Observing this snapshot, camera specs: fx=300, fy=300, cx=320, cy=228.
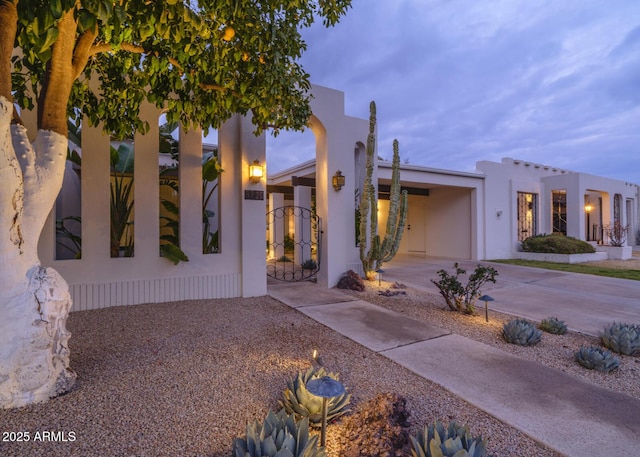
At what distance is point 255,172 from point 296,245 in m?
5.65

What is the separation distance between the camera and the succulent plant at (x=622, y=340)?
346 cm

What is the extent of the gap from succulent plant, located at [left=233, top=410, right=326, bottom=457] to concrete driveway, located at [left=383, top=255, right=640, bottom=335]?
4.60m

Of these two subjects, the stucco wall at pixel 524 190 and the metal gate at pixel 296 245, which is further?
the stucco wall at pixel 524 190

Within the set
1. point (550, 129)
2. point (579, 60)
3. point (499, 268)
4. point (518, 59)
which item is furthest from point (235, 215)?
point (550, 129)

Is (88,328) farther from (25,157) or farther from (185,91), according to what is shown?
(185,91)

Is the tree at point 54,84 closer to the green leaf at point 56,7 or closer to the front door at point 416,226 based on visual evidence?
the green leaf at point 56,7

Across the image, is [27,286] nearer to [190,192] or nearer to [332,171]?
[190,192]

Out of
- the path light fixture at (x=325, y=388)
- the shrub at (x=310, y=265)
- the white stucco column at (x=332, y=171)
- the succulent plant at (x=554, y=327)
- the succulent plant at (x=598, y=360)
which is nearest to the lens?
the path light fixture at (x=325, y=388)

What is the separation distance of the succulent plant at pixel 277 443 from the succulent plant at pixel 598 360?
10.3 feet

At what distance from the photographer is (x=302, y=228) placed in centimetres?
1057

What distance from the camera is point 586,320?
186 inches

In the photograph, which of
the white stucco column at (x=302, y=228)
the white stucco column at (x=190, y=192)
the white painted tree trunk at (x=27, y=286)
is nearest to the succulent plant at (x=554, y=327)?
the white painted tree trunk at (x=27, y=286)

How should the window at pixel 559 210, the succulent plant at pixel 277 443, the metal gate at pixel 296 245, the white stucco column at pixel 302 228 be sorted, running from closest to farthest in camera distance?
the succulent plant at pixel 277 443
the metal gate at pixel 296 245
the white stucco column at pixel 302 228
the window at pixel 559 210

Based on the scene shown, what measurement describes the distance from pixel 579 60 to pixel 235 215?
19203mm
